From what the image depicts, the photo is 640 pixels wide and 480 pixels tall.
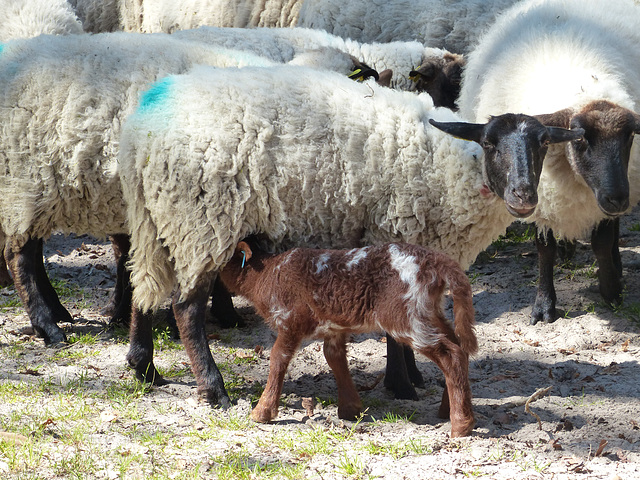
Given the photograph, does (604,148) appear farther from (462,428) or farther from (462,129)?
(462,428)

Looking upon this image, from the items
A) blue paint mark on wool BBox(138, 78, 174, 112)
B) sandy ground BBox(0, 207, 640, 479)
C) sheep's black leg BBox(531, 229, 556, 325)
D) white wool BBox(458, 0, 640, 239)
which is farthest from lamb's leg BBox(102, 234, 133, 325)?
sheep's black leg BBox(531, 229, 556, 325)

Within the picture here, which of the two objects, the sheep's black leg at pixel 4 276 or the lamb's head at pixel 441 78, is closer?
the sheep's black leg at pixel 4 276

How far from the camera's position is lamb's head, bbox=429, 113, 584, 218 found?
4238mm

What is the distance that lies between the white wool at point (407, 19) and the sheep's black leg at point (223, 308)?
12.9ft

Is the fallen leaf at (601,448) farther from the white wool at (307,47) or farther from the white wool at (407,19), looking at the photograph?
the white wool at (407,19)

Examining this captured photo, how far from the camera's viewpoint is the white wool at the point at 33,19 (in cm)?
696

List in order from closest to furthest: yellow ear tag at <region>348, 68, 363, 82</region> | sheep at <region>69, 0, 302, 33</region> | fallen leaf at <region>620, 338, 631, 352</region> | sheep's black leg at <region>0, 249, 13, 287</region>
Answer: fallen leaf at <region>620, 338, 631, 352</region> < yellow ear tag at <region>348, 68, 363, 82</region> < sheep's black leg at <region>0, 249, 13, 287</region> < sheep at <region>69, 0, 302, 33</region>

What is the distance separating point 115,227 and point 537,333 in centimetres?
308

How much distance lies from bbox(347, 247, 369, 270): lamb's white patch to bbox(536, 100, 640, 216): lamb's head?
181cm

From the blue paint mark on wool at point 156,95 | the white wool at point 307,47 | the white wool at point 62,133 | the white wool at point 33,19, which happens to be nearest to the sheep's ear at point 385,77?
the white wool at point 307,47

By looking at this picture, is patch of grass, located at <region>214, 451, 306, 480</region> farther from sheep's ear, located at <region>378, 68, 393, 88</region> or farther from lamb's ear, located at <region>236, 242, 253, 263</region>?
sheep's ear, located at <region>378, 68, 393, 88</region>

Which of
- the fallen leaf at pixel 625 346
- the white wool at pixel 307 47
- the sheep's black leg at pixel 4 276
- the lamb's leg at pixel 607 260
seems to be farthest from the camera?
the white wool at pixel 307 47

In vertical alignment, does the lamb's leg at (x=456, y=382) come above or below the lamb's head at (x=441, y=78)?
below

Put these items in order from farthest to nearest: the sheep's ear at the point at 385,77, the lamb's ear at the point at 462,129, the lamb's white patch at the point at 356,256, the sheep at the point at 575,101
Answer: the sheep's ear at the point at 385,77
the sheep at the point at 575,101
the lamb's ear at the point at 462,129
the lamb's white patch at the point at 356,256
